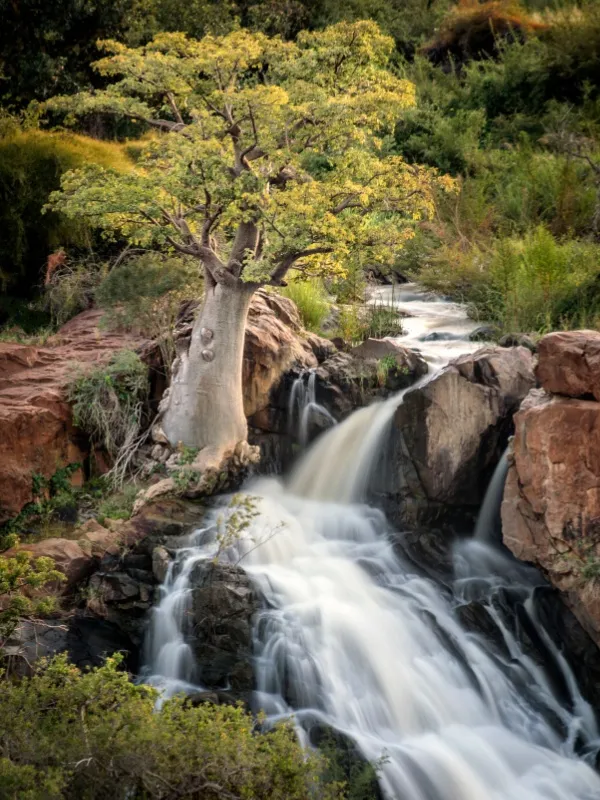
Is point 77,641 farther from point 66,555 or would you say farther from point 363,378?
point 363,378

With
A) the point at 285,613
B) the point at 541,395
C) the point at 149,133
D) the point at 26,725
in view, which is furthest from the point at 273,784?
the point at 149,133

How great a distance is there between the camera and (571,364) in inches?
269

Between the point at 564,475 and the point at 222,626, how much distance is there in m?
3.04

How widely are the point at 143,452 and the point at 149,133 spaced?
30.9ft

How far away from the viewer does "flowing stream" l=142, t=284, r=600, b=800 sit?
227 inches

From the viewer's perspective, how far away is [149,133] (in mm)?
15953

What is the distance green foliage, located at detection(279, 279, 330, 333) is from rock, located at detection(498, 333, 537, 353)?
2.54 m

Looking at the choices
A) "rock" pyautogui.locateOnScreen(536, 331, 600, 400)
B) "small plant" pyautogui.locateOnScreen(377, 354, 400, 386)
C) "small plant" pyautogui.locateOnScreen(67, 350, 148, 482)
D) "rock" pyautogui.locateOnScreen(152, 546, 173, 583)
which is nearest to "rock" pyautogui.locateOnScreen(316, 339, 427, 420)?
"small plant" pyautogui.locateOnScreen(377, 354, 400, 386)

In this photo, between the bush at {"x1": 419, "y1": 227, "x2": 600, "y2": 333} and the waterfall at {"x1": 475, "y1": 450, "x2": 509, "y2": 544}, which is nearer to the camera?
the waterfall at {"x1": 475, "y1": 450, "x2": 509, "y2": 544}

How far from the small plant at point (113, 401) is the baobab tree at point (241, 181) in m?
0.49

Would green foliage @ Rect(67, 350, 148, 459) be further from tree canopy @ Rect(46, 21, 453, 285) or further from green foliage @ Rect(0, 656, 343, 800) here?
green foliage @ Rect(0, 656, 343, 800)

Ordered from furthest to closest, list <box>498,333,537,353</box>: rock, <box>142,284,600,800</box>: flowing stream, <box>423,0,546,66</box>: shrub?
<box>423,0,546,66</box>: shrub → <box>498,333,537,353</box>: rock → <box>142,284,600,800</box>: flowing stream

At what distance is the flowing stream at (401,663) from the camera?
577cm

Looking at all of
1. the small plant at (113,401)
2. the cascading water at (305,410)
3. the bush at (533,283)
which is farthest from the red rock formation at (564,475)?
the small plant at (113,401)
